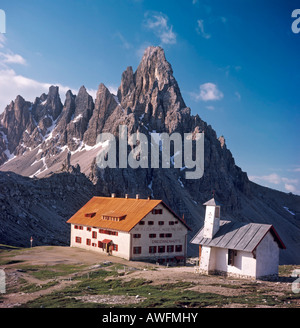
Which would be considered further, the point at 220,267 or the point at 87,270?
the point at 87,270

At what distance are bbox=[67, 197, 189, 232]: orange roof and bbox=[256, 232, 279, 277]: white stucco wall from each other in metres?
20.8

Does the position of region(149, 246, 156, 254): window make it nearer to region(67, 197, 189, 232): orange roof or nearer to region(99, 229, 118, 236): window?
region(67, 197, 189, 232): orange roof

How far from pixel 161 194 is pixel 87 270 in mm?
135155

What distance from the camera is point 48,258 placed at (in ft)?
166

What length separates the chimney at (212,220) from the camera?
1597 inches

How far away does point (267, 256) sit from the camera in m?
37.6

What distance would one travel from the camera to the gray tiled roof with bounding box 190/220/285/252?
3703 cm

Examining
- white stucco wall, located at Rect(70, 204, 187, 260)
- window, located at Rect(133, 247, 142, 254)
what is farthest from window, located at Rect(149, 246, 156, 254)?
window, located at Rect(133, 247, 142, 254)

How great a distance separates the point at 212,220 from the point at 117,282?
12.8 metres

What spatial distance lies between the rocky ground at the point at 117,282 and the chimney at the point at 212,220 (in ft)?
17.6

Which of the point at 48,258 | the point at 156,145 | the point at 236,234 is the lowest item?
the point at 48,258

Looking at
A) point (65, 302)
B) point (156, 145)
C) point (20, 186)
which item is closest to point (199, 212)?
point (156, 145)

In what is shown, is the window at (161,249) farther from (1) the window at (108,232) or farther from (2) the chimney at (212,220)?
(2) the chimney at (212,220)
